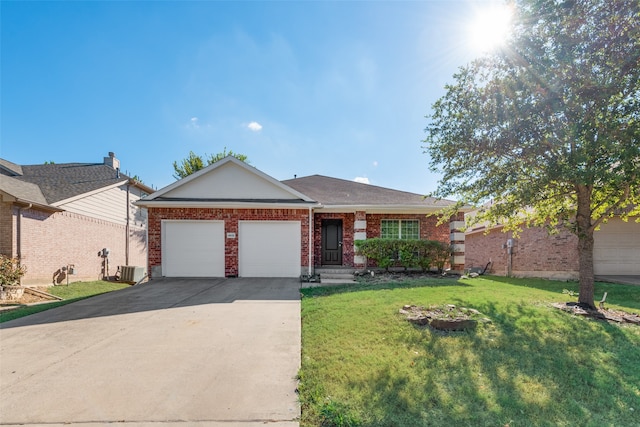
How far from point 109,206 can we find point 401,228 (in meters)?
15.3

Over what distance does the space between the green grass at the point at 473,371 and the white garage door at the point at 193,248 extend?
698cm

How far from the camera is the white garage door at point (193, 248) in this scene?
1148 cm

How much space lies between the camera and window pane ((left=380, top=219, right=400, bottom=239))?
1301cm

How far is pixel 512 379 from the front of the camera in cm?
346

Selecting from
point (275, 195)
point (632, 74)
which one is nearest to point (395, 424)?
point (632, 74)

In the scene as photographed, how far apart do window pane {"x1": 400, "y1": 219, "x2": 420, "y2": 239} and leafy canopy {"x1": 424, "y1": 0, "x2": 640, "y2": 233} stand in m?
6.21

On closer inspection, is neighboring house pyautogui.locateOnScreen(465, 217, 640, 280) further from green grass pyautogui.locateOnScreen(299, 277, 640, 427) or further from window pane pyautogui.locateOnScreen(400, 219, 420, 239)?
green grass pyautogui.locateOnScreen(299, 277, 640, 427)

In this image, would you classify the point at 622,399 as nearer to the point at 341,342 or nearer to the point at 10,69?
the point at 341,342

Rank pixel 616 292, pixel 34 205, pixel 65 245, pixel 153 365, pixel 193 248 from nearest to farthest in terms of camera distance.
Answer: pixel 153 365 → pixel 616 292 → pixel 34 205 → pixel 193 248 → pixel 65 245

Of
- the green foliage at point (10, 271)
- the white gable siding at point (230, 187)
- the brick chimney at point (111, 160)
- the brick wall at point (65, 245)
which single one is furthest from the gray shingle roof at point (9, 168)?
the white gable siding at point (230, 187)

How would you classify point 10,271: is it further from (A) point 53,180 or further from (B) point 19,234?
(A) point 53,180

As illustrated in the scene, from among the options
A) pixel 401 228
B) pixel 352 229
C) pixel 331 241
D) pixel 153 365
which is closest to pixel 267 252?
pixel 331 241

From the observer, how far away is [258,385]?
3.45 meters

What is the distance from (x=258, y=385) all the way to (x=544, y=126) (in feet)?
22.7
